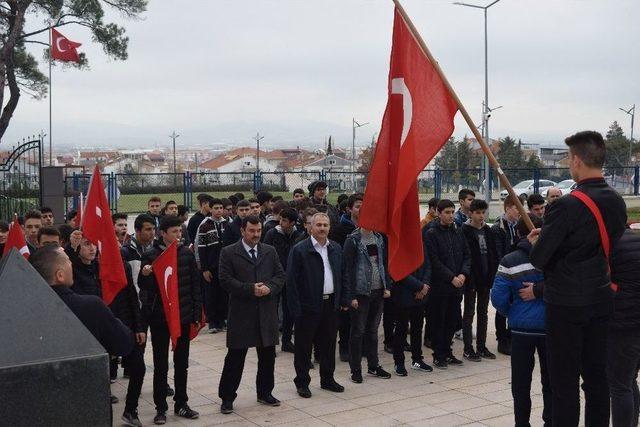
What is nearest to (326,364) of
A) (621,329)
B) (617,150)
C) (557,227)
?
(621,329)

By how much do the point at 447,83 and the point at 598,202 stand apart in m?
1.58

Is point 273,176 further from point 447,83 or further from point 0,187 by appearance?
point 447,83

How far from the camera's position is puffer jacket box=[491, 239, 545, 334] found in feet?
20.9

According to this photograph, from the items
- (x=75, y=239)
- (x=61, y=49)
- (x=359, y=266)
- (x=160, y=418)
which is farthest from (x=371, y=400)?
(x=61, y=49)

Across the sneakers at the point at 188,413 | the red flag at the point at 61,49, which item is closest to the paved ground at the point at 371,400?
the sneakers at the point at 188,413

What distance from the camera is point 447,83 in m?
6.04

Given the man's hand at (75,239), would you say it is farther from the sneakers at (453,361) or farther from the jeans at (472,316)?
the jeans at (472,316)

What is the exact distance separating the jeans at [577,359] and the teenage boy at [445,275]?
416cm

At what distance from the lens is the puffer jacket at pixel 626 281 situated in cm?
Answer: 574

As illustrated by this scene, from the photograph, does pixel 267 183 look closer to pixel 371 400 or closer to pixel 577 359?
pixel 371 400

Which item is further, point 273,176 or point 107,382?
point 273,176

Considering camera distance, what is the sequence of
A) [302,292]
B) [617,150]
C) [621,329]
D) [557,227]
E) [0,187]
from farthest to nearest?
[617,150] → [0,187] → [302,292] → [621,329] → [557,227]

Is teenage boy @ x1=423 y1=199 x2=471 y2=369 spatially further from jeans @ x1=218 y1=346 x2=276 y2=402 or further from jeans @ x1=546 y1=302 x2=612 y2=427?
jeans @ x1=546 y1=302 x2=612 y2=427

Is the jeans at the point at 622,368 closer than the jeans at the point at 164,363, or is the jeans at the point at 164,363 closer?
the jeans at the point at 622,368
